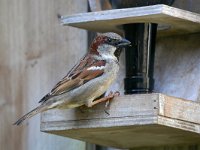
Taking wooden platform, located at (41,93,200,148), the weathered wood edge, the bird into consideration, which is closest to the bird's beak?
the bird

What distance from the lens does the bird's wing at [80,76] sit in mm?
4607

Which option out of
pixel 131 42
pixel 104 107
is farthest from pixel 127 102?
pixel 131 42

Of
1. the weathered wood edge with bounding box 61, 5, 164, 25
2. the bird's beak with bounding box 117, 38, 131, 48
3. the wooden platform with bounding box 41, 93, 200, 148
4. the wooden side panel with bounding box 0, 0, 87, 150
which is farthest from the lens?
the wooden side panel with bounding box 0, 0, 87, 150

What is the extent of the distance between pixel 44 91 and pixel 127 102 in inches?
38.5

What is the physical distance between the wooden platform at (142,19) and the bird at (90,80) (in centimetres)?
9

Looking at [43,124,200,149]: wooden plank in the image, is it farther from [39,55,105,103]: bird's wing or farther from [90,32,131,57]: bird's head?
[90,32,131,57]: bird's head

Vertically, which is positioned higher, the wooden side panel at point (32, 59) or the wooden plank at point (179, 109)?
the wooden side panel at point (32, 59)

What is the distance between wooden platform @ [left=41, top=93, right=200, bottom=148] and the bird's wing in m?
0.10

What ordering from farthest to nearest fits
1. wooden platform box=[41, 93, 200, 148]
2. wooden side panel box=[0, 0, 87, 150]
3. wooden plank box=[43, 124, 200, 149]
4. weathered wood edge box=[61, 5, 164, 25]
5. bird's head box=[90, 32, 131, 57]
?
1. wooden side panel box=[0, 0, 87, 150]
2. bird's head box=[90, 32, 131, 57]
3. weathered wood edge box=[61, 5, 164, 25]
4. wooden plank box=[43, 124, 200, 149]
5. wooden platform box=[41, 93, 200, 148]

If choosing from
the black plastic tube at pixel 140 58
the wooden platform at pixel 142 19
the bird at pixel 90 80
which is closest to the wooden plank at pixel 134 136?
the bird at pixel 90 80

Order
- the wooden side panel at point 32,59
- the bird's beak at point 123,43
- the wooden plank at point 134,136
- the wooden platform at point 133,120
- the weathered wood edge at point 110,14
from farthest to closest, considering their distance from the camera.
Result: the wooden side panel at point 32,59
the bird's beak at point 123,43
the weathered wood edge at point 110,14
the wooden plank at point 134,136
the wooden platform at point 133,120

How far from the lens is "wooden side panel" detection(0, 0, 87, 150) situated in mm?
5199

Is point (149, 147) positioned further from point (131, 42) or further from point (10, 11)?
point (10, 11)

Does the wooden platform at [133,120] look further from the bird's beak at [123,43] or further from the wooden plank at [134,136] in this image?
the bird's beak at [123,43]
